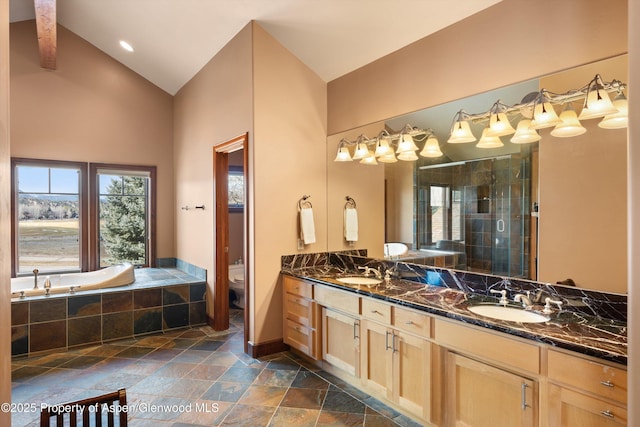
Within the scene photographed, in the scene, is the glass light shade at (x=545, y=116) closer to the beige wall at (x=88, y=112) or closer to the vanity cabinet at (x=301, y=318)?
the vanity cabinet at (x=301, y=318)

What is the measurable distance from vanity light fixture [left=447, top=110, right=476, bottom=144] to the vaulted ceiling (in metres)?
0.67

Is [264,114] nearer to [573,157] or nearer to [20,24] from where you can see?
[573,157]

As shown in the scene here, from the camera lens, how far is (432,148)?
290 cm

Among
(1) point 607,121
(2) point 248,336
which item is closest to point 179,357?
(2) point 248,336

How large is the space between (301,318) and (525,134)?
2268mm

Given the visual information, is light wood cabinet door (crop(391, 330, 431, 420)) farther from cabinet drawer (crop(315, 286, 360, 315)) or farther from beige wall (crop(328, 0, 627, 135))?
beige wall (crop(328, 0, 627, 135))

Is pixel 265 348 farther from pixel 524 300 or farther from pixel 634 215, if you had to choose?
pixel 634 215

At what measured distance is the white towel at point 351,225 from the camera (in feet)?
11.9

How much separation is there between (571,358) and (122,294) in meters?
3.99

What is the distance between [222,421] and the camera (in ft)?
7.75

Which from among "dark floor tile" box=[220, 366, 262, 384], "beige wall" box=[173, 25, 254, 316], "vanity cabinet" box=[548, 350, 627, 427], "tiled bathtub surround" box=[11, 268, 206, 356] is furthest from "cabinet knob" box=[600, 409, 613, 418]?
"tiled bathtub surround" box=[11, 268, 206, 356]

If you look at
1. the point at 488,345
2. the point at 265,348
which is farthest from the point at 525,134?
the point at 265,348

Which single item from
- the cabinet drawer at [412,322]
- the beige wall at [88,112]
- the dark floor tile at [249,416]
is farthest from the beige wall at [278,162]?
the beige wall at [88,112]

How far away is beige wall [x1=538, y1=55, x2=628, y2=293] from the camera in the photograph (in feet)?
6.08
